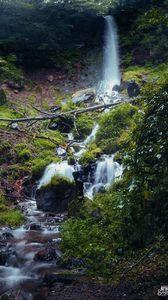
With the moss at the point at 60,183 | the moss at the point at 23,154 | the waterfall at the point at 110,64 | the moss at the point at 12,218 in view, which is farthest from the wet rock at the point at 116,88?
the moss at the point at 12,218

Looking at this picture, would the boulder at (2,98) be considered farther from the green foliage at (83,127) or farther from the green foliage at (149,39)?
the green foliage at (149,39)

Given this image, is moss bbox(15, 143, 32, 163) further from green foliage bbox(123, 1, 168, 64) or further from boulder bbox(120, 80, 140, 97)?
green foliage bbox(123, 1, 168, 64)

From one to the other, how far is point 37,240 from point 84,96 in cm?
1290

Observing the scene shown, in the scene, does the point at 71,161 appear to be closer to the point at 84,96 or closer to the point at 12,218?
the point at 12,218

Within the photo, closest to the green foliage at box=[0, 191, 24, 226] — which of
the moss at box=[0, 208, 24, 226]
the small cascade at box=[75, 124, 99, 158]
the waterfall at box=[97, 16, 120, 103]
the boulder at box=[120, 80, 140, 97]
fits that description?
the moss at box=[0, 208, 24, 226]

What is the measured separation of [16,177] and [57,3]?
1521 cm

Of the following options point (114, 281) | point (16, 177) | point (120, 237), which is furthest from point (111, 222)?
point (16, 177)

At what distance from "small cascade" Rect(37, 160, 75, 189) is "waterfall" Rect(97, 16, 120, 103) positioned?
→ 7.82 meters

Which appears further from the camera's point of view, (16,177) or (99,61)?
(99,61)

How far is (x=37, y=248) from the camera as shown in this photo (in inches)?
388

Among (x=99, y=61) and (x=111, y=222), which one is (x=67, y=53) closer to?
(x=99, y=61)

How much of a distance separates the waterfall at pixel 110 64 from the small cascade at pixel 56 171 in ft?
25.6

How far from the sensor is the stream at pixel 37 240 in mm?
8148

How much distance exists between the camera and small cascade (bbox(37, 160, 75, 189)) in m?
14.4
